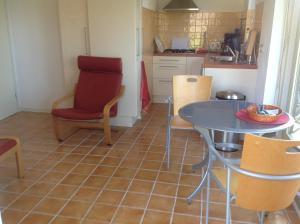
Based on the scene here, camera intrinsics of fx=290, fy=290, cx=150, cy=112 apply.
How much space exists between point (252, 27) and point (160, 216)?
10.1 ft

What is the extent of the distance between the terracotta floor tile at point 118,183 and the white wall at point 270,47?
1635 millimetres

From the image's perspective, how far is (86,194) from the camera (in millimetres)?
Answer: 2385

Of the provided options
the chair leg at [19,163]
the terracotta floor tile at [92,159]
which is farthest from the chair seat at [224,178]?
the chair leg at [19,163]

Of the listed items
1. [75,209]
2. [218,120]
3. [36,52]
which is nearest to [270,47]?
[218,120]

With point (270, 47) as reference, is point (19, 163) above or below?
below

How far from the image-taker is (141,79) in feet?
13.8

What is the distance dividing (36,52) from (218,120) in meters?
3.36

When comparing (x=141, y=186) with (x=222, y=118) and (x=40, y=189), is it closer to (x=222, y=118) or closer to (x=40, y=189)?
(x=40, y=189)

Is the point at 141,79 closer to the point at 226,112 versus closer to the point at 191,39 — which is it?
the point at 191,39

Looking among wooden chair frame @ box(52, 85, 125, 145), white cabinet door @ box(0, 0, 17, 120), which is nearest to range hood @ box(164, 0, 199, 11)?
wooden chair frame @ box(52, 85, 125, 145)

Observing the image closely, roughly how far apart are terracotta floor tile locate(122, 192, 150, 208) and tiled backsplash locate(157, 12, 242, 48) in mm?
3743

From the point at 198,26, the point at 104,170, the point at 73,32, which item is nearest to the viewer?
the point at 104,170

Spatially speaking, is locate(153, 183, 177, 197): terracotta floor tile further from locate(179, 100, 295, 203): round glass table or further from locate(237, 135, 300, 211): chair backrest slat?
locate(237, 135, 300, 211): chair backrest slat

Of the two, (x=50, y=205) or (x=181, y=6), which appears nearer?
(x=50, y=205)
